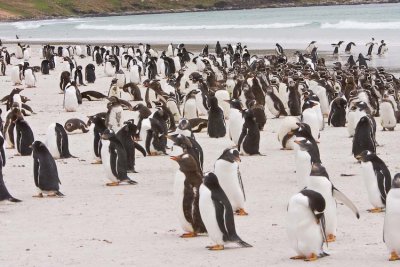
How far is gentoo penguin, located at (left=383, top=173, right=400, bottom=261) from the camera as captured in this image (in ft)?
22.5

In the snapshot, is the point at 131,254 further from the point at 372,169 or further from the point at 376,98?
the point at 376,98

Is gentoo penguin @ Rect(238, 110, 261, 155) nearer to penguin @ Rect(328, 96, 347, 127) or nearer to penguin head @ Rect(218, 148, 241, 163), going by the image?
penguin @ Rect(328, 96, 347, 127)

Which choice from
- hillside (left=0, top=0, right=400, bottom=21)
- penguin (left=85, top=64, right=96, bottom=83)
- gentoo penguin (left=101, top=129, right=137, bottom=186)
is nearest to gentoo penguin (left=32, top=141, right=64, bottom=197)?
gentoo penguin (left=101, top=129, right=137, bottom=186)

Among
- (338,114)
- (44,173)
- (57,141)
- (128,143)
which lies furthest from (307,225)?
(338,114)

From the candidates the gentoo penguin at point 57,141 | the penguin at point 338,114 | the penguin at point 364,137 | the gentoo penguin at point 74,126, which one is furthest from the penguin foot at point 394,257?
the gentoo penguin at point 74,126

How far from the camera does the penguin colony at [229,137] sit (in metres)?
7.43

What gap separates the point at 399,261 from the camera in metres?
6.84

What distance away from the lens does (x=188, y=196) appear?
26.6ft

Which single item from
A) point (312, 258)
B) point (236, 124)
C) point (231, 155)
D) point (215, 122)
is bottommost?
point (312, 258)

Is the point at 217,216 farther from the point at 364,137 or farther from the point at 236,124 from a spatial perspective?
the point at 236,124

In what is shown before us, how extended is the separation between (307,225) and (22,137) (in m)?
7.21

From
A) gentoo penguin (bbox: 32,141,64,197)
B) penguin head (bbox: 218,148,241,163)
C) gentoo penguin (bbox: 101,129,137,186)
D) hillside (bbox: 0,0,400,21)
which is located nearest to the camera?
penguin head (bbox: 218,148,241,163)

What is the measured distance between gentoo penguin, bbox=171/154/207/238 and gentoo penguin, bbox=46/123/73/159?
4.91 m

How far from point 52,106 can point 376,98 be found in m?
7.87
